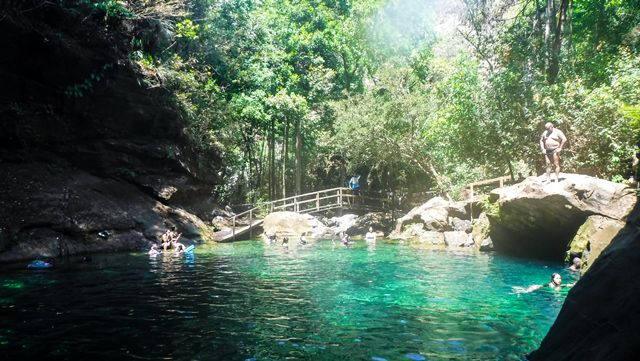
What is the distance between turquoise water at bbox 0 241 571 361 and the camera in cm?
607

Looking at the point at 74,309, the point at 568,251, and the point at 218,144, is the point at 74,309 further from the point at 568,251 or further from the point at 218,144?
the point at 218,144

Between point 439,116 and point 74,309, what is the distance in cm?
2268

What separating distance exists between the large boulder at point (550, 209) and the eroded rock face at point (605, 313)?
347 inches

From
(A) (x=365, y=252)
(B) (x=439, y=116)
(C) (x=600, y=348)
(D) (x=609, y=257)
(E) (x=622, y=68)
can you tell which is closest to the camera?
(C) (x=600, y=348)

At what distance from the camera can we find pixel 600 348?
351 centimetres

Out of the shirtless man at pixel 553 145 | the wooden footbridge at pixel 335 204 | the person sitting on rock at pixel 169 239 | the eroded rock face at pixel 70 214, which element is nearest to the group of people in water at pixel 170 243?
the person sitting on rock at pixel 169 239

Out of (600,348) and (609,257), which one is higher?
(609,257)

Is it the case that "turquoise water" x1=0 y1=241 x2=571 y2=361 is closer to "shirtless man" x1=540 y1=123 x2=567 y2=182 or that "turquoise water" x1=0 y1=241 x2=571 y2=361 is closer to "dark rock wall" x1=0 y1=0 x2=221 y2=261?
"dark rock wall" x1=0 y1=0 x2=221 y2=261

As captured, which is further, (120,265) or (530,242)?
(530,242)

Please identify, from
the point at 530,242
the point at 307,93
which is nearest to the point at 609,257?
the point at 530,242

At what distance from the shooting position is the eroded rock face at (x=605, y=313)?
342cm

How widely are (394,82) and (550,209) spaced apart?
16.8m

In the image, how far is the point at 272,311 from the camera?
27.5 ft

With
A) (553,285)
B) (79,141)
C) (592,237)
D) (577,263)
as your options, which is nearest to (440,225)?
(577,263)
